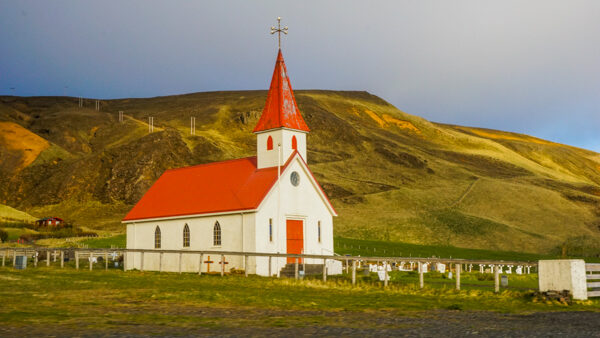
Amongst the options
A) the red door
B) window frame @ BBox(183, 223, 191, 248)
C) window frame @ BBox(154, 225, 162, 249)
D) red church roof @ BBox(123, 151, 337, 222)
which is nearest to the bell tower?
red church roof @ BBox(123, 151, 337, 222)

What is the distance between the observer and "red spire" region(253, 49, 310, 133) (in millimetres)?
43438

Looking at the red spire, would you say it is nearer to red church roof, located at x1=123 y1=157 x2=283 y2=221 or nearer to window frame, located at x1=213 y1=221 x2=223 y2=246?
red church roof, located at x1=123 y1=157 x2=283 y2=221

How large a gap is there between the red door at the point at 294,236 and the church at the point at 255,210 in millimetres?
61

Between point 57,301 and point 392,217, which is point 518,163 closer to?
point 392,217

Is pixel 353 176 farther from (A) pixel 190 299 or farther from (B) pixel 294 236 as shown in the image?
(A) pixel 190 299

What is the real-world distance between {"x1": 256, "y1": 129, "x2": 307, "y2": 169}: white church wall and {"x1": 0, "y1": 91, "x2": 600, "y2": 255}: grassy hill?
44.7 meters

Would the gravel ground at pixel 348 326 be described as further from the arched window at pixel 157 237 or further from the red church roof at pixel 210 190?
the arched window at pixel 157 237

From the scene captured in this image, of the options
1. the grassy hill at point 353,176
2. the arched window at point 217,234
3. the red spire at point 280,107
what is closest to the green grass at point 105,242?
the grassy hill at point 353,176

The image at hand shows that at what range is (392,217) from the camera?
97.2 meters

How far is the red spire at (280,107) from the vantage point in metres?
43.4

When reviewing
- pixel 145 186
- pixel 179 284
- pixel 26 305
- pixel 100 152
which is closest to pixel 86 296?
pixel 26 305

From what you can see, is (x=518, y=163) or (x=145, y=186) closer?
(x=145, y=186)

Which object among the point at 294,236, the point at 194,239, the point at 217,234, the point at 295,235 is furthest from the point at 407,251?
the point at 217,234

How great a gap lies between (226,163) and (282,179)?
7.24 metres
